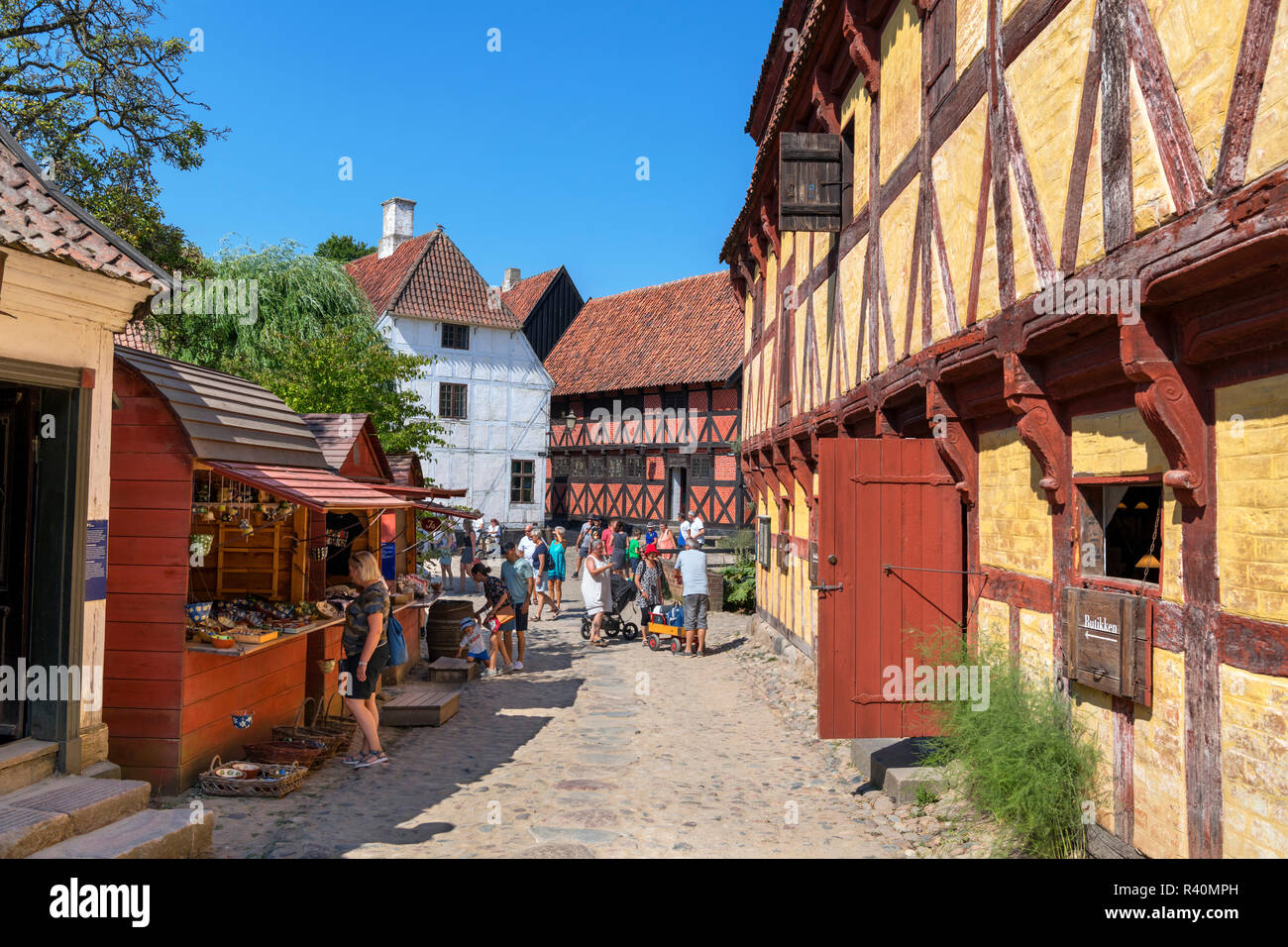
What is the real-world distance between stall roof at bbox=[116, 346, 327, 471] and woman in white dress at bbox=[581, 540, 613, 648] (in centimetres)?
685

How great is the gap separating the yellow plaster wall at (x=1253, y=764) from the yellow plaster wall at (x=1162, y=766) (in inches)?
12.1

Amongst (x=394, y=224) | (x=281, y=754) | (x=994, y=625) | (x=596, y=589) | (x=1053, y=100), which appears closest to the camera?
(x=1053, y=100)

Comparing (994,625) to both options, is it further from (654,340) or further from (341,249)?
(341,249)

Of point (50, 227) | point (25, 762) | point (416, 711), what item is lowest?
point (416, 711)

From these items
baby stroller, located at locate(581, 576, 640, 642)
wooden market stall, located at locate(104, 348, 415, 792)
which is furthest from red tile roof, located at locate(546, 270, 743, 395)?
wooden market stall, located at locate(104, 348, 415, 792)

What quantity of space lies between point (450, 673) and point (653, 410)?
19.7 metres

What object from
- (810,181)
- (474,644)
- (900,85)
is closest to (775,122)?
(810,181)

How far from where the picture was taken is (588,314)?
3781 centimetres

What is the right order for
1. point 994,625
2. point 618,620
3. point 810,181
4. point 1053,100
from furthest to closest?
point 618,620 < point 810,181 < point 994,625 < point 1053,100

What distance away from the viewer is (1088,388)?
4.87 meters

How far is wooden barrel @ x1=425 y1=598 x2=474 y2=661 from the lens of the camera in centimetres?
1176

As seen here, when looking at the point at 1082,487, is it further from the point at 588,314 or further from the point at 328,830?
the point at 588,314

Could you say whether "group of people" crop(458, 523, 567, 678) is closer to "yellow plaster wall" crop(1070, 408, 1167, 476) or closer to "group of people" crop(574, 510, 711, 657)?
"group of people" crop(574, 510, 711, 657)
